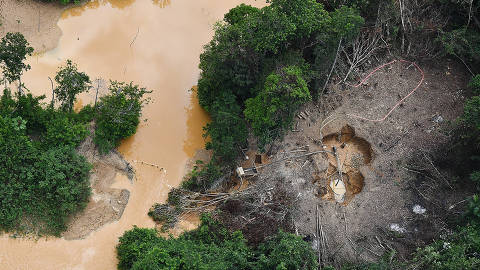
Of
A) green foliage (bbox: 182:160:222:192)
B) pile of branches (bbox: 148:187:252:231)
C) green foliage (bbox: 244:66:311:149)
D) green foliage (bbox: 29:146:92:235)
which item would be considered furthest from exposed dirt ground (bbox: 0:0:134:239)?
green foliage (bbox: 244:66:311:149)

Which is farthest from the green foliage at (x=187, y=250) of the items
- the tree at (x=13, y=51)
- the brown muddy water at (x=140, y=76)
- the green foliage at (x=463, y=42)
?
the green foliage at (x=463, y=42)

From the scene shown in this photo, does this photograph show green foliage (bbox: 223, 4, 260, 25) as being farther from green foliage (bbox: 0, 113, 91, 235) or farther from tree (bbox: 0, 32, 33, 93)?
green foliage (bbox: 0, 113, 91, 235)

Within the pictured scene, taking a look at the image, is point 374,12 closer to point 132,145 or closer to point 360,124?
point 360,124

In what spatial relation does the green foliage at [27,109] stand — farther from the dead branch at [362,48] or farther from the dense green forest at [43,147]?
the dead branch at [362,48]

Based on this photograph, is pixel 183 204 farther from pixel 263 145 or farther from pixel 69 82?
pixel 69 82

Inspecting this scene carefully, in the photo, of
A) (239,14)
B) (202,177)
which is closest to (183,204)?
(202,177)

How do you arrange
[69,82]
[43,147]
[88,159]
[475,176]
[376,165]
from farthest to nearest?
[88,159]
[376,165]
[43,147]
[69,82]
[475,176]

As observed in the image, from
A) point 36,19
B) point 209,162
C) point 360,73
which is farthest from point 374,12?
point 36,19

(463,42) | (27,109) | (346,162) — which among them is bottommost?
(346,162)
